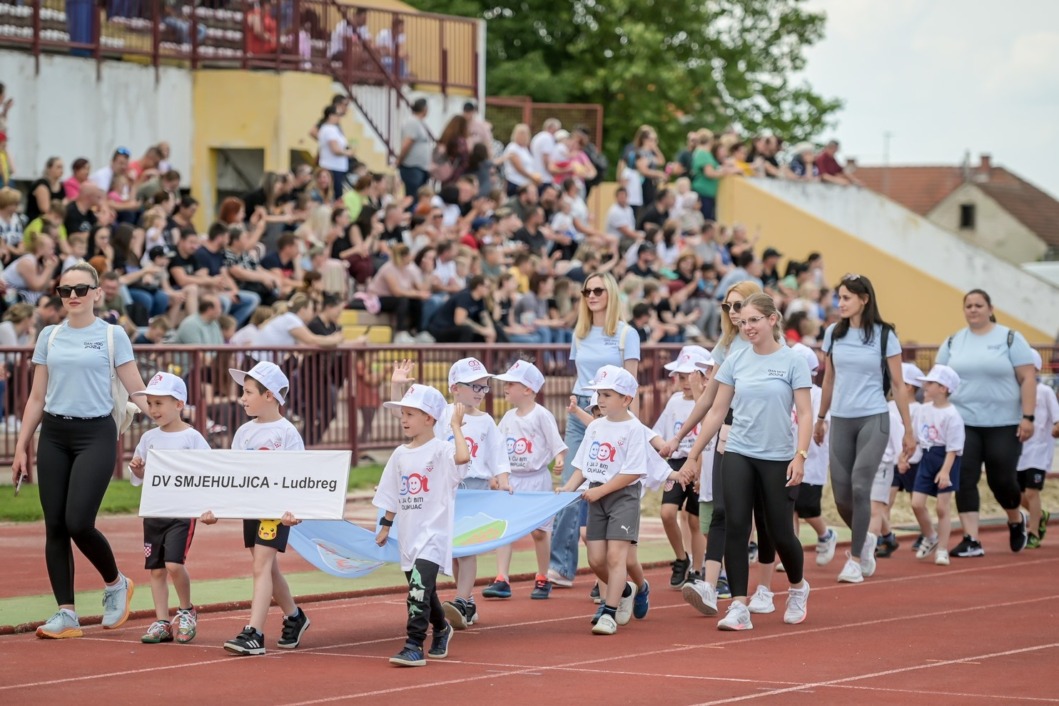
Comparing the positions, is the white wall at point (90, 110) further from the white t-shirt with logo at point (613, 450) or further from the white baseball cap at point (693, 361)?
the white t-shirt with logo at point (613, 450)

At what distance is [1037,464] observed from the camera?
16.5 m

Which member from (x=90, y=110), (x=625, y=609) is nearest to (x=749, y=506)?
(x=625, y=609)

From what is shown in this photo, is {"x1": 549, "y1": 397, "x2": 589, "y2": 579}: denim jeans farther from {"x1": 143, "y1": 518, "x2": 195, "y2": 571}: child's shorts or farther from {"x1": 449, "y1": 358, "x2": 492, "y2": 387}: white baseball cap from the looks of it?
{"x1": 143, "y1": 518, "x2": 195, "y2": 571}: child's shorts

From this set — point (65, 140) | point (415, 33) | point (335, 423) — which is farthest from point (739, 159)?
point (335, 423)

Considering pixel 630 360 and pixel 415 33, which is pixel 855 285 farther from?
pixel 415 33

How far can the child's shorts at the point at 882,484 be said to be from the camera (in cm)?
1472

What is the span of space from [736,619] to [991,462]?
4998mm

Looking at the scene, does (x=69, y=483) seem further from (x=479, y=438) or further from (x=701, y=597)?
(x=701, y=597)

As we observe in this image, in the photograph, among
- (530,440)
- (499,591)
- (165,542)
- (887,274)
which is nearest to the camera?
(165,542)

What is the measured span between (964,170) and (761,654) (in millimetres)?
95849

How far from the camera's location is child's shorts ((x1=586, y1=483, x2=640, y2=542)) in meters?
11.1

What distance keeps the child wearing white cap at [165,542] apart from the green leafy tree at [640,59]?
116ft

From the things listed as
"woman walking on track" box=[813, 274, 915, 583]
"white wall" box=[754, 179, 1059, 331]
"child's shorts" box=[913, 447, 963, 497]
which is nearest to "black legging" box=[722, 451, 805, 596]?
"woman walking on track" box=[813, 274, 915, 583]

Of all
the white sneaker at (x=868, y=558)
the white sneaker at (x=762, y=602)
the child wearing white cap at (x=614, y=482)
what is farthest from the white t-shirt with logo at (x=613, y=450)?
the white sneaker at (x=868, y=558)
